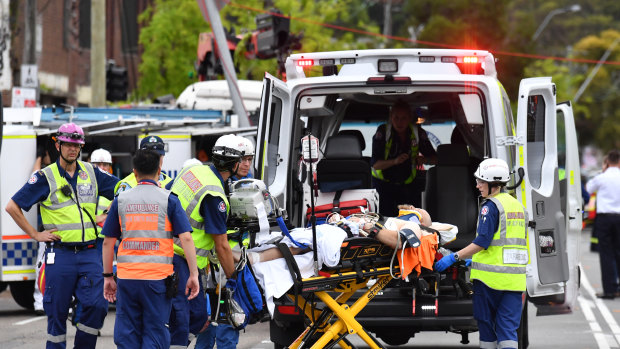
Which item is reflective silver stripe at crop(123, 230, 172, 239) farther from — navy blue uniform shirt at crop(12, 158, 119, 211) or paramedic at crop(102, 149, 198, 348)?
navy blue uniform shirt at crop(12, 158, 119, 211)

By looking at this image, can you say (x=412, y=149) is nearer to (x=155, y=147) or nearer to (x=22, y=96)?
(x=155, y=147)

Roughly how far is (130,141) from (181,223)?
863cm

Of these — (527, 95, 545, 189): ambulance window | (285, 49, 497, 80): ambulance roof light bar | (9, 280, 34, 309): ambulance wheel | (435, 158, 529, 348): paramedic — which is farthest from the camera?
(9, 280, 34, 309): ambulance wheel

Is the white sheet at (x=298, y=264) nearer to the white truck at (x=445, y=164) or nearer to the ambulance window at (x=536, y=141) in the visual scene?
the white truck at (x=445, y=164)

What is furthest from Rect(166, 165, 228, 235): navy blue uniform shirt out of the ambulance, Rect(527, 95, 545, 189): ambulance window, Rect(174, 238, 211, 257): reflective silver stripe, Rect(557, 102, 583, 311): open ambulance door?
the ambulance

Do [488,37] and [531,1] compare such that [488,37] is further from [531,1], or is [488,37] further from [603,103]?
[531,1]

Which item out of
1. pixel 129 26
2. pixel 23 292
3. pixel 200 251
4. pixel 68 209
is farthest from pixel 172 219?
pixel 129 26

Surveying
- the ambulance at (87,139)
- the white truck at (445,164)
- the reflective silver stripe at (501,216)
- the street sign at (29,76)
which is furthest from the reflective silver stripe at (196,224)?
the street sign at (29,76)

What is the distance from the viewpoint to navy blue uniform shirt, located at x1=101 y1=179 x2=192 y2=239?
24.1ft

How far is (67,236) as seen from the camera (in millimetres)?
8766

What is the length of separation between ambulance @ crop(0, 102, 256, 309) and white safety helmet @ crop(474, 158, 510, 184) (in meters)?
6.00

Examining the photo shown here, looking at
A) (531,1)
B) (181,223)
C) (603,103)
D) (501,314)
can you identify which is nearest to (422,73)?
(501,314)

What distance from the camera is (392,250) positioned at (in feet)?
26.5

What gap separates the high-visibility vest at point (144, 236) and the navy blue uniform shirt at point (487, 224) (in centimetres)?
240
